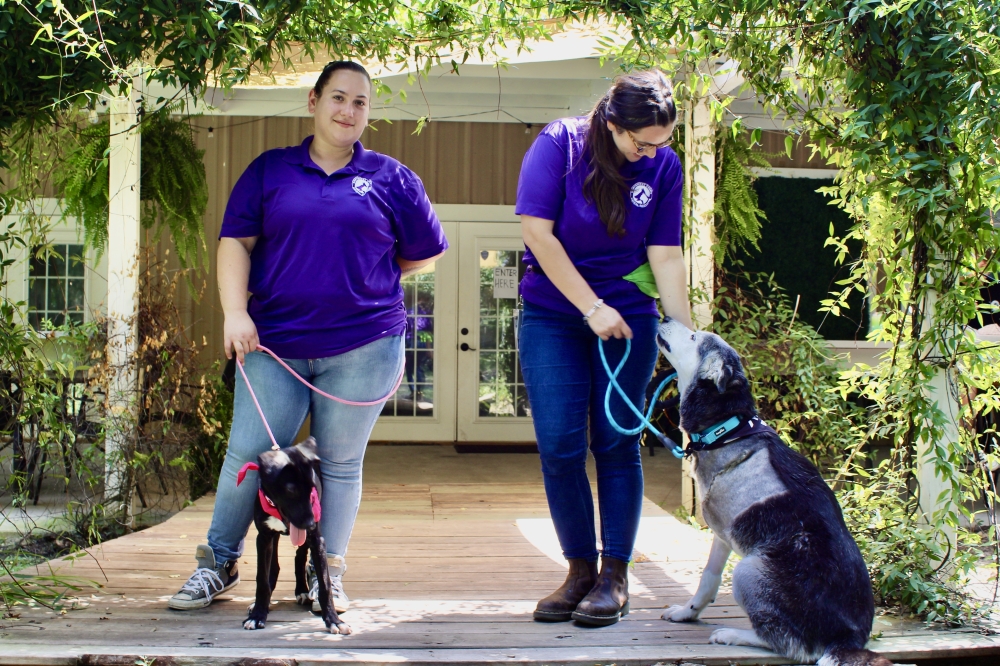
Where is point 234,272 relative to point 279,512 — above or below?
above

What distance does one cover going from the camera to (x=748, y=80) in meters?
3.51

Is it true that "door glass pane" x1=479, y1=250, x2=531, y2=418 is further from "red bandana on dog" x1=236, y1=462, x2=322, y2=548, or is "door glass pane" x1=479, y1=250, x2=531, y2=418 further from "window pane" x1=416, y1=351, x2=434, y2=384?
"red bandana on dog" x1=236, y1=462, x2=322, y2=548

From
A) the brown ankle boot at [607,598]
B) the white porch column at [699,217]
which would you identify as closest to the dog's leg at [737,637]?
the brown ankle boot at [607,598]

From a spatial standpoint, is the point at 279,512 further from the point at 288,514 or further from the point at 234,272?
the point at 234,272

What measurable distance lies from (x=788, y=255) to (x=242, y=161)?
5.37 meters

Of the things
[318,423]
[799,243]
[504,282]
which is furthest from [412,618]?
[799,243]

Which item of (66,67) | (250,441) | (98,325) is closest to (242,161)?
(98,325)

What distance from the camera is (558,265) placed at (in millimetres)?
2707

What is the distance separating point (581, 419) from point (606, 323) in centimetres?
36

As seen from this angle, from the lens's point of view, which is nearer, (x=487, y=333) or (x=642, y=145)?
(x=642, y=145)

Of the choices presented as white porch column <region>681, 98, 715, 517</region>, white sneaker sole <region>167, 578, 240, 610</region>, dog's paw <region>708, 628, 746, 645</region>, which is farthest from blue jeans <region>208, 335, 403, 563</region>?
white porch column <region>681, 98, 715, 517</region>

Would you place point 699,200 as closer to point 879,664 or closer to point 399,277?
point 399,277

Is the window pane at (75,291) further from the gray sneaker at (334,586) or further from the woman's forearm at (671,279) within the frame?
the woman's forearm at (671,279)

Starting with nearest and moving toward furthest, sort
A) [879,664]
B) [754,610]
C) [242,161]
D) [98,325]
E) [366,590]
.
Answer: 1. [879,664]
2. [754,610]
3. [366,590]
4. [98,325]
5. [242,161]
